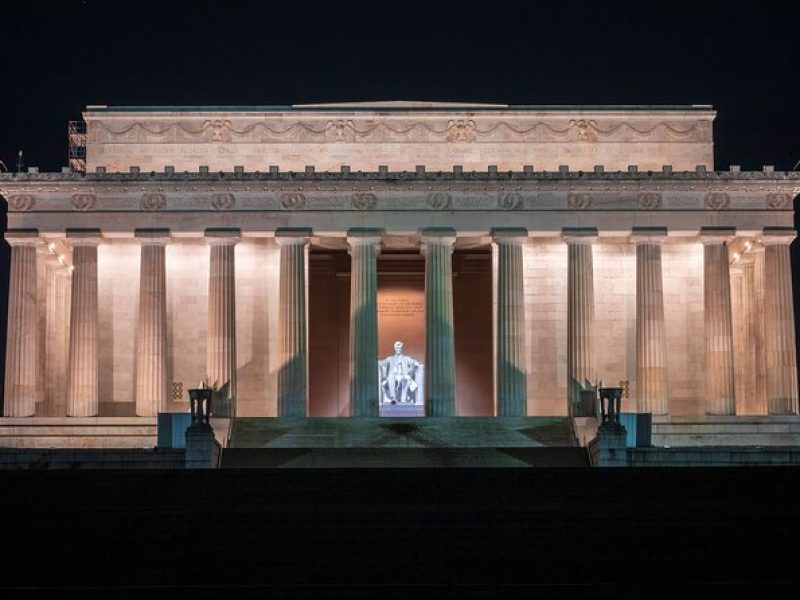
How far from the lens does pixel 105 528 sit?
33.8 m

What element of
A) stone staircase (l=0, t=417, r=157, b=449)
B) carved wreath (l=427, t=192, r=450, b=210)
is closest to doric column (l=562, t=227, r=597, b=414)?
carved wreath (l=427, t=192, r=450, b=210)

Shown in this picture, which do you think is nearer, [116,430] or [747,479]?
[747,479]

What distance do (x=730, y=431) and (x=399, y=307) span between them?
17.5 meters

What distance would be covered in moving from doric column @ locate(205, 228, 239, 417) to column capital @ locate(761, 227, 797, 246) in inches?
901

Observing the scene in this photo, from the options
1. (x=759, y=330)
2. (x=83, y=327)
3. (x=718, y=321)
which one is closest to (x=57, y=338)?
(x=83, y=327)

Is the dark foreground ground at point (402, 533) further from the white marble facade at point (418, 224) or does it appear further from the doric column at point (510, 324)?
the white marble facade at point (418, 224)

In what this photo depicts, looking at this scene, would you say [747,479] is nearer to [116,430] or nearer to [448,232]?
[448,232]

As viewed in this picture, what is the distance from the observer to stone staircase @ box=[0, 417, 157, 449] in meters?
59.4

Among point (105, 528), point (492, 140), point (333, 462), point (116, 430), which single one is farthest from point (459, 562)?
point (492, 140)

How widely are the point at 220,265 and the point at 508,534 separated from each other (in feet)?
104

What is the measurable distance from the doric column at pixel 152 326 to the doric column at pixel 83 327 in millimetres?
1914

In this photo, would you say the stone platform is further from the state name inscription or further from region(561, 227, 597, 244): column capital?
the state name inscription

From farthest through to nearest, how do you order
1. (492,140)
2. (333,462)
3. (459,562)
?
(492,140)
(333,462)
(459,562)

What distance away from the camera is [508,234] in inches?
2466
